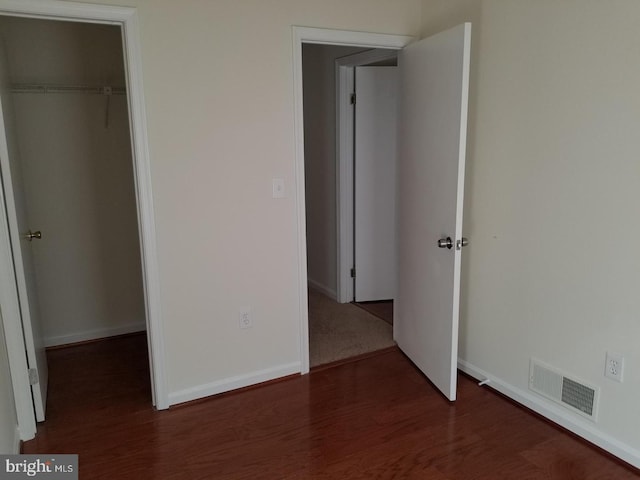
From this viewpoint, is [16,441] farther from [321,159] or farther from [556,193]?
[321,159]

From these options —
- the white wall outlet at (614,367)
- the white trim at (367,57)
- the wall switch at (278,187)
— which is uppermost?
the white trim at (367,57)

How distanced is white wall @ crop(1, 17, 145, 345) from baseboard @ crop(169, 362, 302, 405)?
1246mm

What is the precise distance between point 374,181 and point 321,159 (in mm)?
546

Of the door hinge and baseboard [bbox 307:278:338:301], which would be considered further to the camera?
baseboard [bbox 307:278:338:301]

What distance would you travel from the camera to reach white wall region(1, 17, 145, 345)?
319cm

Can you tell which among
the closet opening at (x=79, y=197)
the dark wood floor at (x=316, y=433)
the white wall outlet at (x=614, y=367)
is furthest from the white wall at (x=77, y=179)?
the white wall outlet at (x=614, y=367)

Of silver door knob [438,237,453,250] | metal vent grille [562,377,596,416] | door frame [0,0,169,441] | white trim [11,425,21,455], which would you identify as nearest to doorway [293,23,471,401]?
silver door knob [438,237,453,250]

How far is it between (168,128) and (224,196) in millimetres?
442

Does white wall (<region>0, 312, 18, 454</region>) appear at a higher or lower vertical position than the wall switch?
lower

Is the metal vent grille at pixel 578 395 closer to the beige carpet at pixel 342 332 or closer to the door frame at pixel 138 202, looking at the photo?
the beige carpet at pixel 342 332

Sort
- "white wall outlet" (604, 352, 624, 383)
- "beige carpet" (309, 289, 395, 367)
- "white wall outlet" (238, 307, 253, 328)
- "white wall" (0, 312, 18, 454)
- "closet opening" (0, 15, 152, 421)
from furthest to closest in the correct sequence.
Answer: "beige carpet" (309, 289, 395, 367)
"closet opening" (0, 15, 152, 421)
"white wall outlet" (238, 307, 253, 328)
"white wall outlet" (604, 352, 624, 383)
"white wall" (0, 312, 18, 454)

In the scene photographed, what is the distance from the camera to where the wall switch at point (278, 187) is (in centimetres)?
273

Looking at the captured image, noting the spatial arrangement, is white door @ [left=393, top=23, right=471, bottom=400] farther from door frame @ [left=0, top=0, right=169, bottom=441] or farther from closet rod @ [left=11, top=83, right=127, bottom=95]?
closet rod @ [left=11, top=83, right=127, bottom=95]

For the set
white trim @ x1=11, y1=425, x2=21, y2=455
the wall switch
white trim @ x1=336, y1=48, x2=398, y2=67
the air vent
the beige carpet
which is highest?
white trim @ x1=336, y1=48, x2=398, y2=67
